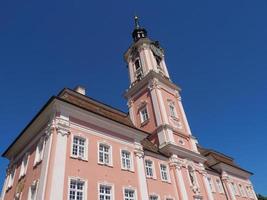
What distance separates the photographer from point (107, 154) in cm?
2033

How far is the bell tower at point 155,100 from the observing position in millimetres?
30484

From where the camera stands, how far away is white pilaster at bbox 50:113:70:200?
15.3 meters

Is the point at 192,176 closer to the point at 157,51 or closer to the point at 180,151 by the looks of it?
the point at 180,151

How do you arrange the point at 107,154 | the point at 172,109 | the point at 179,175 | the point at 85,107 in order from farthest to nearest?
1. the point at 172,109
2. the point at 179,175
3. the point at 85,107
4. the point at 107,154

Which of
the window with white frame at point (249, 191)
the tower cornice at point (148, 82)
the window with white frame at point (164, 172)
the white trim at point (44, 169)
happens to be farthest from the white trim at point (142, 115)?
the window with white frame at point (249, 191)

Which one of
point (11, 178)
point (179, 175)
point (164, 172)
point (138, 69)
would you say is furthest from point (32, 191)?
point (138, 69)

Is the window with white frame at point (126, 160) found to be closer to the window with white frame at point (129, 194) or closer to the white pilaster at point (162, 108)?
the window with white frame at point (129, 194)

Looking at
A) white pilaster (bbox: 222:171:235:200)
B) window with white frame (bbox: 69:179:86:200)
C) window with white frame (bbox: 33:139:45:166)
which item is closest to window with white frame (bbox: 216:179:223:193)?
white pilaster (bbox: 222:171:235:200)

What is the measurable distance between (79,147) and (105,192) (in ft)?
13.3

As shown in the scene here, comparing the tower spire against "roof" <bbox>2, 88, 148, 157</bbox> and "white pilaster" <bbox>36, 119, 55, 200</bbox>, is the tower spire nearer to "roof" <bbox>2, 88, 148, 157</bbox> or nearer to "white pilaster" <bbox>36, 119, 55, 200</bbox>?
"roof" <bbox>2, 88, 148, 157</bbox>

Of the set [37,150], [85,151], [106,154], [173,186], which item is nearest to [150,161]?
[173,186]

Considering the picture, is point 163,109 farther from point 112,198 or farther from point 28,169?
point 28,169

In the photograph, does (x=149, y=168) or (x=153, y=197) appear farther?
(x=149, y=168)

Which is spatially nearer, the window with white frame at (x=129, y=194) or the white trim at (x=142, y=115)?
the window with white frame at (x=129, y=194)
